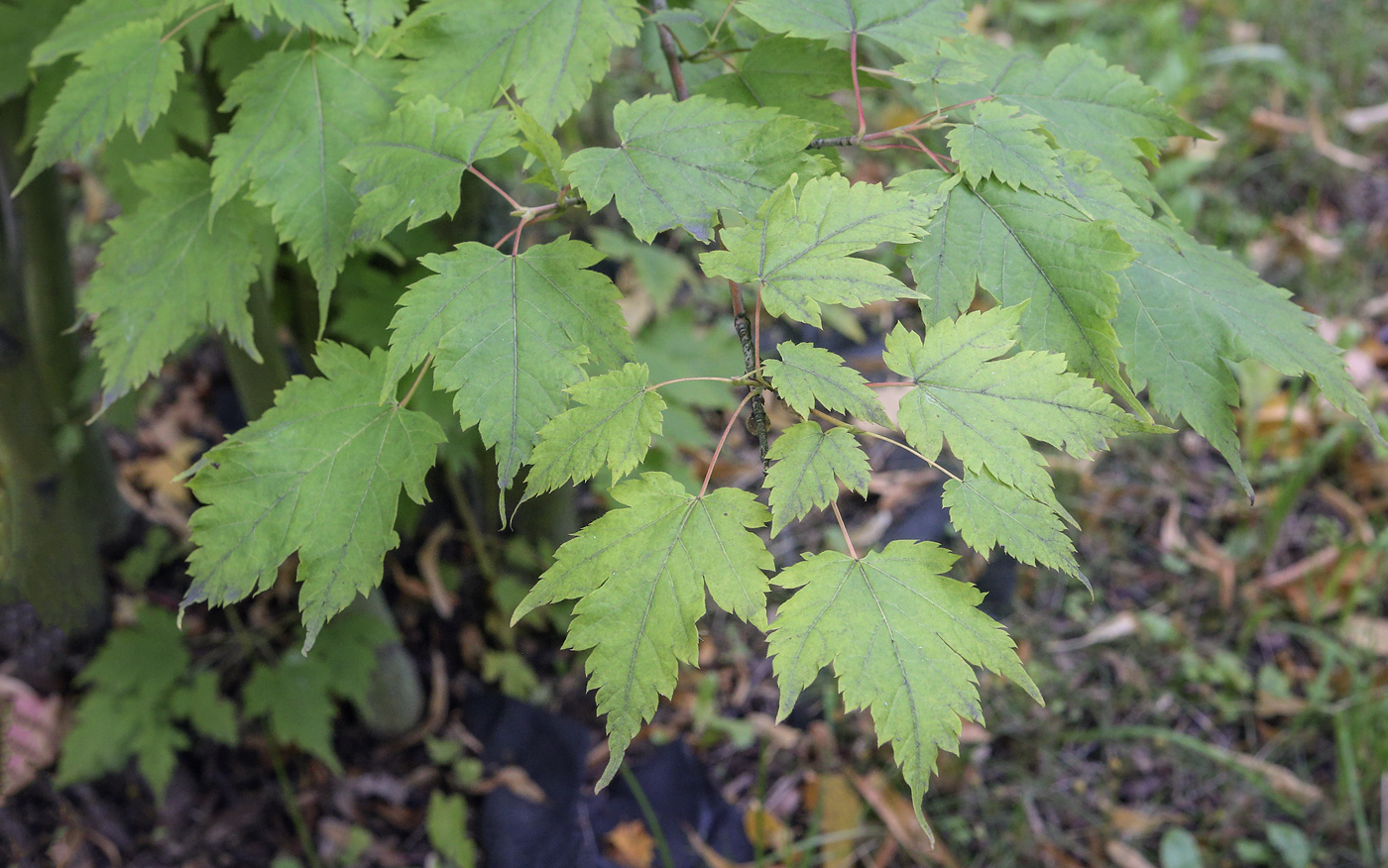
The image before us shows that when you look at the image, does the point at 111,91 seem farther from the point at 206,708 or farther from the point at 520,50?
the point at 206,708

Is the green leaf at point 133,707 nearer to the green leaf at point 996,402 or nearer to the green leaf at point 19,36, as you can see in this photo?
the green leaf at point 19,36

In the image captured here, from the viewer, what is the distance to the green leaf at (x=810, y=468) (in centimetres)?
78

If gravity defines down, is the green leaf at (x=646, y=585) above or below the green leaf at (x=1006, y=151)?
below

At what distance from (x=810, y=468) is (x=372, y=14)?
26.8 inches

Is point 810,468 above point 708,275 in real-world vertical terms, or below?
below

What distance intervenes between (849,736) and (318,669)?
1.40 m

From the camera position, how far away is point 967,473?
832 millimetres

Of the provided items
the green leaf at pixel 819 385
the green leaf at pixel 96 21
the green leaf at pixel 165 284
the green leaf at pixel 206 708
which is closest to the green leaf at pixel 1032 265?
the green leaf at pixel 819 385

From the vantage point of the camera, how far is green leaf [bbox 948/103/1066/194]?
0.89 metres

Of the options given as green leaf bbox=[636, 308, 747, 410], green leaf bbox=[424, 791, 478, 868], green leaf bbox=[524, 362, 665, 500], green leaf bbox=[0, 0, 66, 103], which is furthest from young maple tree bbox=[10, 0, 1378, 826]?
green leaf bbox=[424, 791, 478, 868]

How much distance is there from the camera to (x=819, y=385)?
0.79 metres

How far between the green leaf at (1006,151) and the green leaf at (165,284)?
2.78ft

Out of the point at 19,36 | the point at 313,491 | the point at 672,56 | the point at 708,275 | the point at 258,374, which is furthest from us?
the point at 258,374

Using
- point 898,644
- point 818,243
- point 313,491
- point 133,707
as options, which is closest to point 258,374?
point 133,707
